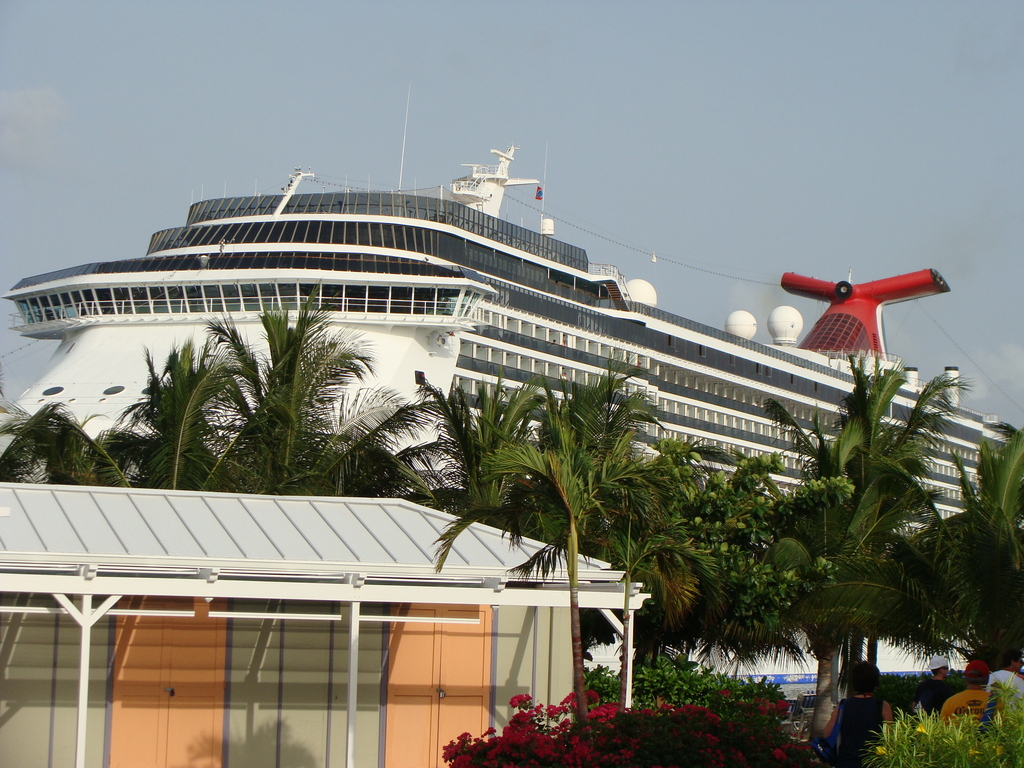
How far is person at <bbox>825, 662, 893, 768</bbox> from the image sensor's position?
844 cm

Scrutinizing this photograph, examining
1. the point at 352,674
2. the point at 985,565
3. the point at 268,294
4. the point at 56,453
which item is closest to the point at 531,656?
the point at 352,674

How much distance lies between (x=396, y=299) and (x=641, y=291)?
18792 millimetres

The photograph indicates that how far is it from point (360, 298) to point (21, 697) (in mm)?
18386

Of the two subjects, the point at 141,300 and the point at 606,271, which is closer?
the point at 141,300

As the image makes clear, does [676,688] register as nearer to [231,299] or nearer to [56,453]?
[56,453]

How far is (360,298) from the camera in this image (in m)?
31.2

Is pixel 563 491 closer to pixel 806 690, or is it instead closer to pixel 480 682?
pixel 480 682

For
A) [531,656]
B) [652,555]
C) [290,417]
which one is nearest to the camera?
[652,555]

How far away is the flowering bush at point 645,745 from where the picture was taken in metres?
9.74

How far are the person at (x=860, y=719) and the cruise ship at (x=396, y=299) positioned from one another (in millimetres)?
18131

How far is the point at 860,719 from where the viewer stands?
848 centimetres

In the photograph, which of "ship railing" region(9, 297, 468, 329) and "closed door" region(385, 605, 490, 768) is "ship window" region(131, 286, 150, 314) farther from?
"closed door" region(385, 605, 490, 768)

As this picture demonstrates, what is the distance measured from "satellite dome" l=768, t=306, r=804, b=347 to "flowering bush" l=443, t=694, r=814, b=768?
5090cm

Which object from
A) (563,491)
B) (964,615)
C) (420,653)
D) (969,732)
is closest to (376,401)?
(420,653)
